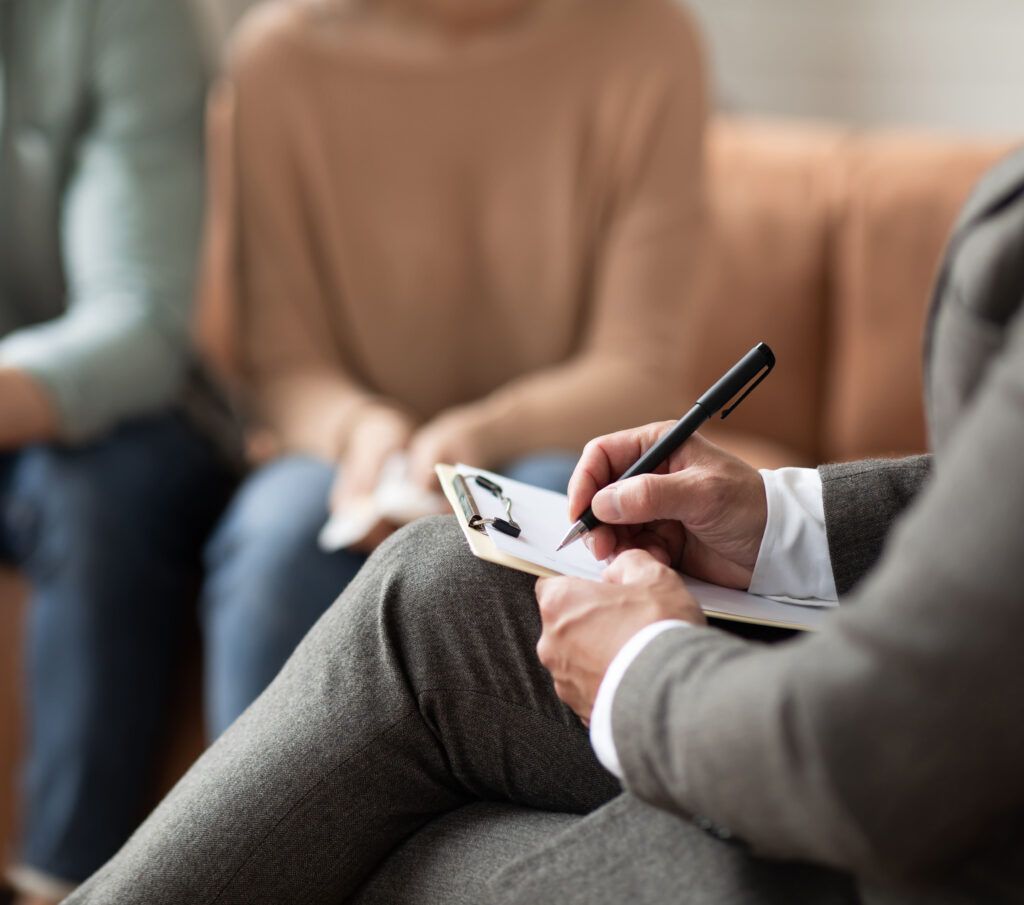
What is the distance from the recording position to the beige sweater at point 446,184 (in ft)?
4.46

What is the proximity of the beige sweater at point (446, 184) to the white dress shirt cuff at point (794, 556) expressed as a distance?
671 millimetres

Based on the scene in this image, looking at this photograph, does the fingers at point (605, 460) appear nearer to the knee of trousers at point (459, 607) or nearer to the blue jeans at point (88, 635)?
the knee of trousers at point (459, 607)

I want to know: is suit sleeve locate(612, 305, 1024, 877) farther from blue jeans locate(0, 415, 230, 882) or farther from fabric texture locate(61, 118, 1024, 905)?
blue jeans locate(0, 415, 230, 882)

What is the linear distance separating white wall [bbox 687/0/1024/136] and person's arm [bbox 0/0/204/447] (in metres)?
0.95

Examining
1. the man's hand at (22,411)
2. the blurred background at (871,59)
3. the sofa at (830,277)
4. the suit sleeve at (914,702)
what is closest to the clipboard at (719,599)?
the suit sleeve at (914,702)

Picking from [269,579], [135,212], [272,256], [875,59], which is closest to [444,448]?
[269,579]

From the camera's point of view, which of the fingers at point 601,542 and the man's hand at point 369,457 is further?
the man's hand at point 369,457

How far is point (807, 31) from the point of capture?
2.19 metres

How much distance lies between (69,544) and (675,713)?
2.79ft

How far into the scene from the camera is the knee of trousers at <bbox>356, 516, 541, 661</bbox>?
2.18ft

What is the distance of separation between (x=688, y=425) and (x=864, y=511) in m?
0.11

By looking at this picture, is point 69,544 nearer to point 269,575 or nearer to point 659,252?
point 269,575

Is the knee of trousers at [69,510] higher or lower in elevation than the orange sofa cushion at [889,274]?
higher

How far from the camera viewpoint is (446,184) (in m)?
1.39
